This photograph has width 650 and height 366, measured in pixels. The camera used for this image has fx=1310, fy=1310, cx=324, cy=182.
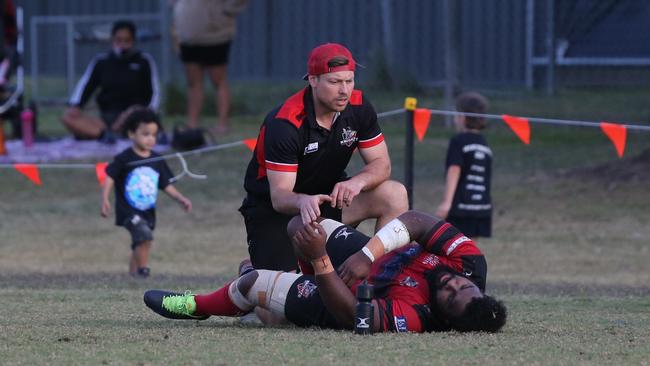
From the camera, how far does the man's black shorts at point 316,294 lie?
257 inches

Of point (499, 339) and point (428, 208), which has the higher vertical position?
point (499, 339)

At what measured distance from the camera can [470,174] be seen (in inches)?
426

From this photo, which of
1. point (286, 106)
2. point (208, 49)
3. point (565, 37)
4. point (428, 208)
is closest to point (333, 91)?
point (286, 106)

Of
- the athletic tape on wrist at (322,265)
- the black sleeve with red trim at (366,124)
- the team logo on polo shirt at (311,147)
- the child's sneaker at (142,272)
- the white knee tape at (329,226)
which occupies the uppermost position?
the black sleeve with red trim at (366,124)

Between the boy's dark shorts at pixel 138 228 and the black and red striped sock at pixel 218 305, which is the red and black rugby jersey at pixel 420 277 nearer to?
the black and red striped sock at pixel 218 305

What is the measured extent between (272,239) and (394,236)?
1.27m

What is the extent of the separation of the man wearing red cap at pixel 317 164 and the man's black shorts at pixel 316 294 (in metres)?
0.20

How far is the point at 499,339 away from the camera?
620cm

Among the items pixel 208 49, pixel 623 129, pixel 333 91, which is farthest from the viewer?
pixel 208 49

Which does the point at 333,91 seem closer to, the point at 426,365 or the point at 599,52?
the point at 426,365

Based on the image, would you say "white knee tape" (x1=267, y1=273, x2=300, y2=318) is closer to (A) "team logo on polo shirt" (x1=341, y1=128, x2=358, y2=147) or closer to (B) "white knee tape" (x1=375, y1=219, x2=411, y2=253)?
(B) "white knee tape" (x1=375, y1=219, x2=411, y2=253)

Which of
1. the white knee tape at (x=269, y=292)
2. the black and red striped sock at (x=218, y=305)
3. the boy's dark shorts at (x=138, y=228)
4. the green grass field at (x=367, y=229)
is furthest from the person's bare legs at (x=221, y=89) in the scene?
the white knee tape at (x=269, y=292)

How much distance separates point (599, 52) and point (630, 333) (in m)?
12.3

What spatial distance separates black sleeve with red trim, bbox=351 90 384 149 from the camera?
7.25 metres
